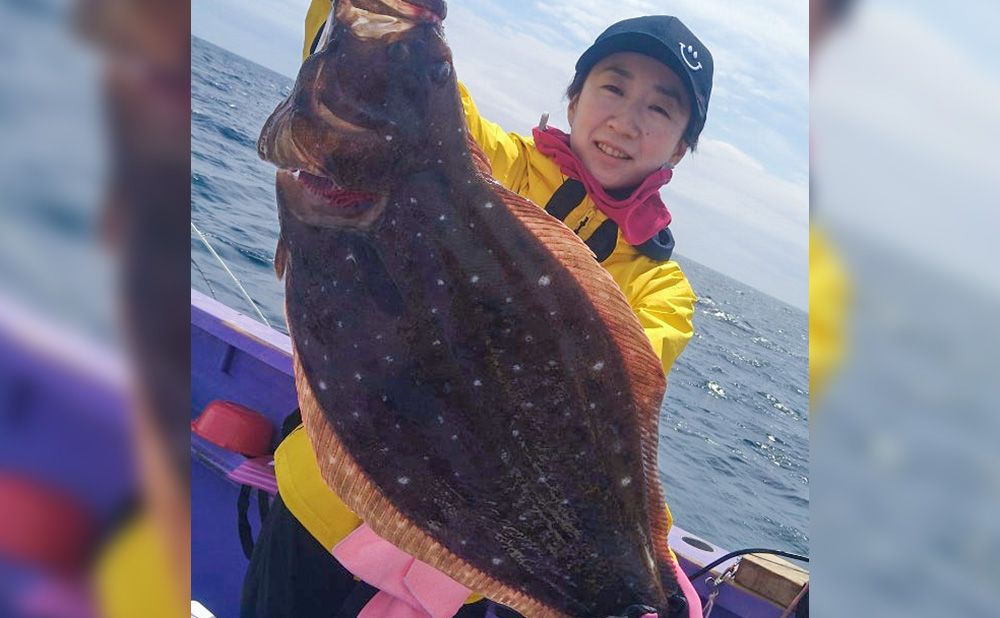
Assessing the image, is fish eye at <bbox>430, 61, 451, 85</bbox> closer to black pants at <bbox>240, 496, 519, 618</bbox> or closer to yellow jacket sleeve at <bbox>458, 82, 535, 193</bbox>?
yellow jacket sleeve at <bbox>458, 82, 535, 193</bbox>

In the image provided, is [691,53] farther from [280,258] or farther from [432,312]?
[280,258]

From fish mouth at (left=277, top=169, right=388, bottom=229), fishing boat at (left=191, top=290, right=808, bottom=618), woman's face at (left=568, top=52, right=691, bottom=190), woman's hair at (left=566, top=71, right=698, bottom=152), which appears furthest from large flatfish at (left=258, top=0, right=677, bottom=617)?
fishing boat at (left=191, top=290, right=808, bottom=618)

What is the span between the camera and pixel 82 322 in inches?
22.4

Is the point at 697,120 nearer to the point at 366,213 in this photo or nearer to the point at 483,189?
the point at 483,189

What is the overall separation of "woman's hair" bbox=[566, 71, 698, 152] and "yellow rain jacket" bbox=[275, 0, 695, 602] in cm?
19

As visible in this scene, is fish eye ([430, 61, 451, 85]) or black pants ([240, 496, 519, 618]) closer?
fish eye ([430, 61, 451, 85])

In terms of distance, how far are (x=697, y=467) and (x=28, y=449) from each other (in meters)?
13.7

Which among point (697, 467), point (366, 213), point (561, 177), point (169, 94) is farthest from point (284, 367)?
point (697, 467)

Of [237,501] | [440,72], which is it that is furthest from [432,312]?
[237,501]

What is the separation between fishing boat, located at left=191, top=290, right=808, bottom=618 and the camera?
2.53 meters

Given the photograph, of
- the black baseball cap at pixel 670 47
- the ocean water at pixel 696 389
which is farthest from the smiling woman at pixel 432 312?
the black baseball cap at pixel 670 47

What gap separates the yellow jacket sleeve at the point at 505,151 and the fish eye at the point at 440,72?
467 millimetres

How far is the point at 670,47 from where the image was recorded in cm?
174

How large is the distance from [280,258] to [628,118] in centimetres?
94
